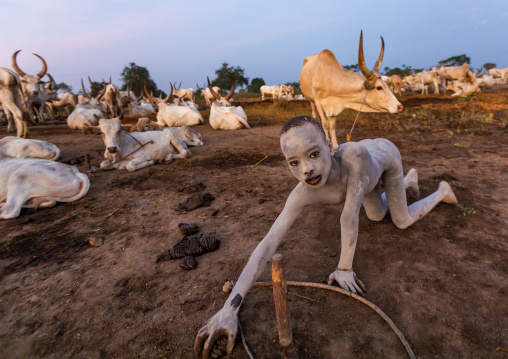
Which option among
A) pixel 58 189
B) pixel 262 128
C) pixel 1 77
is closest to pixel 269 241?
pixel 58 189

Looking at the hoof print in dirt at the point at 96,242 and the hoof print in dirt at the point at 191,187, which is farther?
the hoof print in dirt at the point at 191,187

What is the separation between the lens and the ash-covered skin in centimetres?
182

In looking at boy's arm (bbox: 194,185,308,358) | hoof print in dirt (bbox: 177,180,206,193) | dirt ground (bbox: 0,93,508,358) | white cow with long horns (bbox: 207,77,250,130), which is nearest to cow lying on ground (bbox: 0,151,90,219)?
dirt ground (bbox: 0,93,508,358)

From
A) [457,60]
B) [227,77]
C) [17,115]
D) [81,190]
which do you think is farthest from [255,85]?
[81,190]

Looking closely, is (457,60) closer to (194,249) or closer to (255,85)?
(255,85)

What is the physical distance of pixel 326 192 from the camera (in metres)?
2.22

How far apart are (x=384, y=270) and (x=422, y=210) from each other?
2.92 feet

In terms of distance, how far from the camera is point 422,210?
2.89m

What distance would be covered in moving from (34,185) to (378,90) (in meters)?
5.83

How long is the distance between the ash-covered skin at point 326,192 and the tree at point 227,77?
3546 centimetres

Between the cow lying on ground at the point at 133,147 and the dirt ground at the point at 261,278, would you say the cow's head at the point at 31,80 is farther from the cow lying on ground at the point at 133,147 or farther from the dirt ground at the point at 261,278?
the dirt ground at the point at 261,278

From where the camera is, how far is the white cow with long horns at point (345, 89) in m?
5.34

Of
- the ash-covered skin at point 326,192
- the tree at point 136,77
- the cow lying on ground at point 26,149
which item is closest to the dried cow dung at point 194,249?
the ash-covered skin at point 326,192

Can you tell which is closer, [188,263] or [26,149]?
[188,263]
